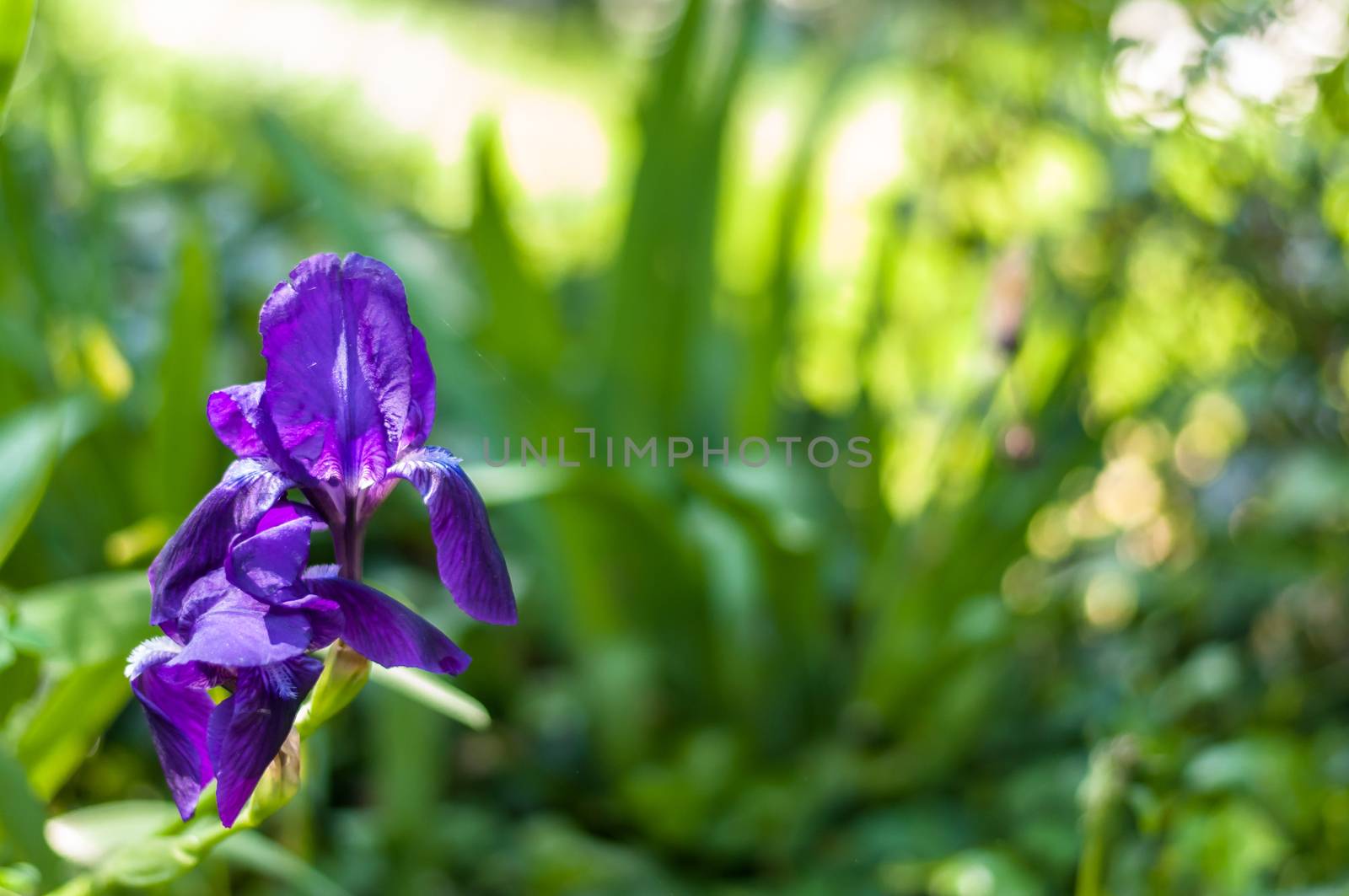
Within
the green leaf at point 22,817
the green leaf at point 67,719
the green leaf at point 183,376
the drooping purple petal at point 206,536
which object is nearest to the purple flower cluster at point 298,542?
the drooping purple petal at point 206,536

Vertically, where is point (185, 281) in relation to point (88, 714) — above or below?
above

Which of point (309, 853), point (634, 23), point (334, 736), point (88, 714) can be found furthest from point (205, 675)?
point (634, 23)

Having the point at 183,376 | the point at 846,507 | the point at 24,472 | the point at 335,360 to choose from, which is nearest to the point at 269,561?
the point at 335,360

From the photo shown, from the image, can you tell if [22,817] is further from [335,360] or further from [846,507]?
[846,507]

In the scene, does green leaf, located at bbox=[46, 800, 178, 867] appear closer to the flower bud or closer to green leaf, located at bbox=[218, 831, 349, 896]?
green leaf, located at bbox=[218, 831, 349, 896]

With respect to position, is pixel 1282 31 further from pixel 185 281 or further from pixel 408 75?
pixel 408 75

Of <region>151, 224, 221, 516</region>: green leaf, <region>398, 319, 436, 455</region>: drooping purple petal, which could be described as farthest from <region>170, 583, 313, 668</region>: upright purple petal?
<region>151, 224, 221, 516</region>: green leaf

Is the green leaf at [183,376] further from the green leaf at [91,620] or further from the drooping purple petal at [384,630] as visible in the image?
the drooping purple petal at [384,630]
